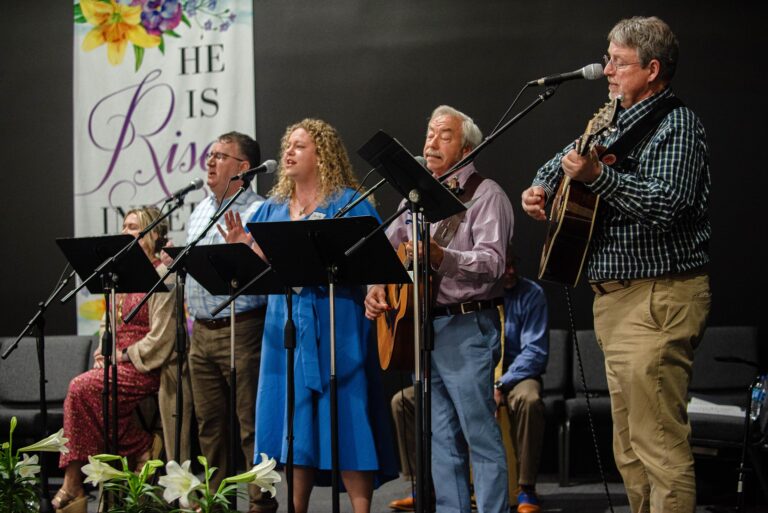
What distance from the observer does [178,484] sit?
1755 millimetres

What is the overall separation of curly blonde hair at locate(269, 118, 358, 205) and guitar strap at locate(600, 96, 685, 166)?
1.46 meters

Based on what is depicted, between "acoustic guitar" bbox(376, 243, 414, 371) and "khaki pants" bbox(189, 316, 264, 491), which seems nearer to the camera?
"acoustic guitar" bbox(376, 243, 414, 371)

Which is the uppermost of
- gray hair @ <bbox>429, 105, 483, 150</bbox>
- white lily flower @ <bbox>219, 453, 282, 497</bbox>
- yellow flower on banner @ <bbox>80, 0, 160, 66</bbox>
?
yellow flower on banner @ <bbox>80, 0, 160, 66</bbox>

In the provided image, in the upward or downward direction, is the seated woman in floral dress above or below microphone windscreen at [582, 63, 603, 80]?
below

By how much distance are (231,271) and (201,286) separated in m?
0.67

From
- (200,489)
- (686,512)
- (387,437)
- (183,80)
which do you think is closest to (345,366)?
(387,437)

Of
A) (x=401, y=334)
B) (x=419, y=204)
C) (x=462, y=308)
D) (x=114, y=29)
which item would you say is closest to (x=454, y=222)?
(x=462, y=308)

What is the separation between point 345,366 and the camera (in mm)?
3777

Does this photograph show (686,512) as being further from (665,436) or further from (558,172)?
(558,172)

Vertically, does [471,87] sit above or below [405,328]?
above

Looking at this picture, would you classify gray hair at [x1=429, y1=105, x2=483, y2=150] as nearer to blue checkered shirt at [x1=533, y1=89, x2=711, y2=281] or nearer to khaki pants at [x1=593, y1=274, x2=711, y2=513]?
blue checkered shirt at [x1=533, y1=89, x2=711, y2=281]

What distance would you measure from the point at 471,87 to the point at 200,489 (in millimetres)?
4580

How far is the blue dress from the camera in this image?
12.3 ft

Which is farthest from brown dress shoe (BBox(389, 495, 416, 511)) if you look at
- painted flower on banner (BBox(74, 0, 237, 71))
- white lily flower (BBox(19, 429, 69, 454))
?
painted flower on banner (BBox(74, 0, 237, 71))
